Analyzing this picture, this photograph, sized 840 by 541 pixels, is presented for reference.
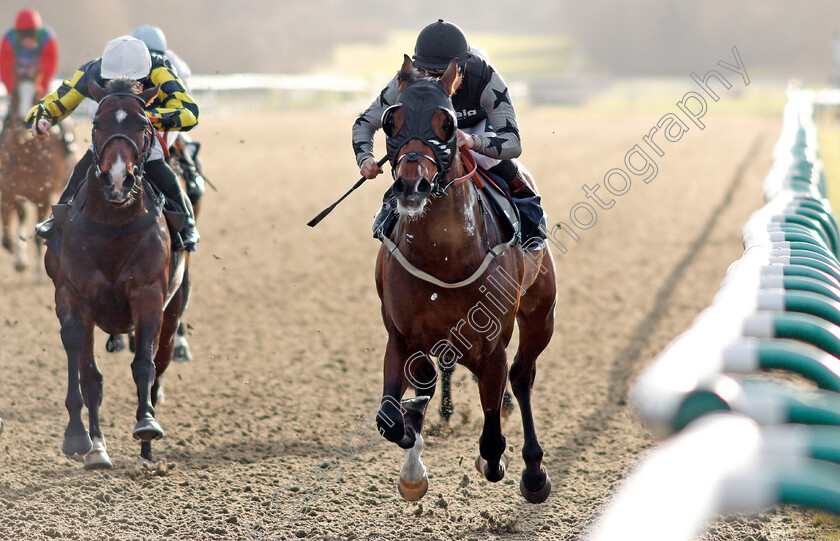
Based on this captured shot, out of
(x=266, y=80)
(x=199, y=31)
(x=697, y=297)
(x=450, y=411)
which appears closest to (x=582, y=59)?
(x=199, y=31)

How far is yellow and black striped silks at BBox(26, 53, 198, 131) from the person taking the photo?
492cm

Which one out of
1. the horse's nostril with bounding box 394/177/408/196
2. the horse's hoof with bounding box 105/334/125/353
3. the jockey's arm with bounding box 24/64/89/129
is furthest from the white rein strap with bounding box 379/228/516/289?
the horse's hoof with bounding box 105/334/125/353

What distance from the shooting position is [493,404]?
4191 mm

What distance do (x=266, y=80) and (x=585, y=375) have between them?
2724 centimetres

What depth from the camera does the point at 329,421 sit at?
5848mm

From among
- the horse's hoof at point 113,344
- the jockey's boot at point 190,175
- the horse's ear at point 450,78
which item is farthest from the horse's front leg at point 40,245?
the horse's ear at point 450,78

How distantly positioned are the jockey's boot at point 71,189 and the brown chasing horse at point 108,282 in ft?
0.51

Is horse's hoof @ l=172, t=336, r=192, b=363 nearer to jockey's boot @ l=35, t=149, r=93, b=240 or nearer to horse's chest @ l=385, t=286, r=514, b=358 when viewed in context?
jockey's boot @ l=35, t=149, r=93, b=240

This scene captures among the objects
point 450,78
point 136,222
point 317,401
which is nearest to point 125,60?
point 136,222

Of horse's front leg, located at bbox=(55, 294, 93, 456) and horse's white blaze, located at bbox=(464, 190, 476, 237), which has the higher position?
horse's white blaze, located at bbox=(464, 190, 476, 237)

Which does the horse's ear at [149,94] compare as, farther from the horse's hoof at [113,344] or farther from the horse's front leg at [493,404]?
the horse's front leg at [493,404]

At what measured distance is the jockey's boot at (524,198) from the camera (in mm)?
4480

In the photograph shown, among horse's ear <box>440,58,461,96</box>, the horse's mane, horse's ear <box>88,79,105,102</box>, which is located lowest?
horse's ear <box>88,79,105,102</box>

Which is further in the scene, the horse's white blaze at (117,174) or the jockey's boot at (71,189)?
the jockey's boot at (71,189)
